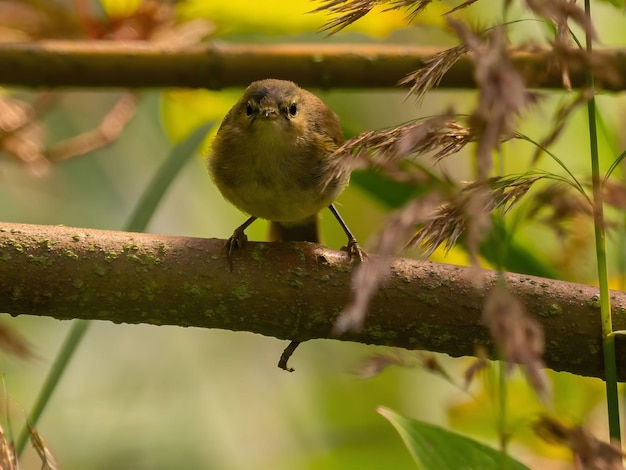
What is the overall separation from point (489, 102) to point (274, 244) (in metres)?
1.04

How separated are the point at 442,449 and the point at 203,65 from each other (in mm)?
1416

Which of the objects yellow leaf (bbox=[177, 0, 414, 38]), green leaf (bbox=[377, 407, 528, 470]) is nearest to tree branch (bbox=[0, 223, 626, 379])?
green leaf (bbox=[377, 407, 528, 470])

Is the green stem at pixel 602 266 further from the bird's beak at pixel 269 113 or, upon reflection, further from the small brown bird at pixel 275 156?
the bird's beak at pixel 269 113

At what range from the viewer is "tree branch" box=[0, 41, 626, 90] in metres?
2.31

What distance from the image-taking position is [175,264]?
1605 millimetres

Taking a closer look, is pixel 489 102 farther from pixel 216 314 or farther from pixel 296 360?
pixel 296 360

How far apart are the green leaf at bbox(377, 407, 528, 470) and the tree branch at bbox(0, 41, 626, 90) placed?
4.10 ft

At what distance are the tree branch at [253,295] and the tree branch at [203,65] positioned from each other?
831 millimetres

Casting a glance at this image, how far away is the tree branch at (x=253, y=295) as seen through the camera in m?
1.55

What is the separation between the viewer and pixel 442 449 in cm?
132

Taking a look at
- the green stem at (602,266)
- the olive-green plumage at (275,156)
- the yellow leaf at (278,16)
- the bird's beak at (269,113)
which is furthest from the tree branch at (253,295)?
the yellow leaf at (278,16)

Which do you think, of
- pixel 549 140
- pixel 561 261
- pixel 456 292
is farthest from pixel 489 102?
pixel 561 261

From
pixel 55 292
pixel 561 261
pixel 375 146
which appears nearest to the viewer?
pixel 375 146

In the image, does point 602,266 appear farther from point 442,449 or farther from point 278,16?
point 278,16
